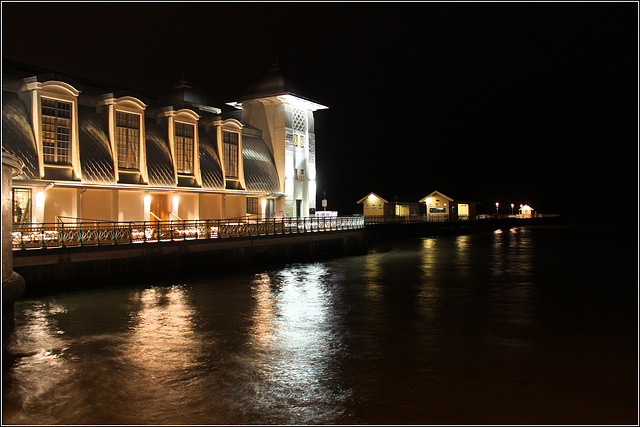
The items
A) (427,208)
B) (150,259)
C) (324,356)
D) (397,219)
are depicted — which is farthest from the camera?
(427,208)

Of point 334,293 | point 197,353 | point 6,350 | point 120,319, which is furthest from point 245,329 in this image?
point 334,293

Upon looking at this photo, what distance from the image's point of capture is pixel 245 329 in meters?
15.1

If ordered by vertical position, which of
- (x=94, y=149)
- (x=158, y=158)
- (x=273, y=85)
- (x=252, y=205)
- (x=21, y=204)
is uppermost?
(x=273, y=85)

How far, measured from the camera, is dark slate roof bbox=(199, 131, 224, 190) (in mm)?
34781

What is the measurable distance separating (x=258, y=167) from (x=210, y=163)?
553cm

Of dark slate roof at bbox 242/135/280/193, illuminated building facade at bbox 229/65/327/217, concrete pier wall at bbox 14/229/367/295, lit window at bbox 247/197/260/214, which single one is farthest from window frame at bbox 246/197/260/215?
concrete pier wall at bbox 14/229/367/295

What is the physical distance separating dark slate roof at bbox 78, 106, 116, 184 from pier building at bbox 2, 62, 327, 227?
6 centimetres

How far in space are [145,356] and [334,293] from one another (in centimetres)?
1128

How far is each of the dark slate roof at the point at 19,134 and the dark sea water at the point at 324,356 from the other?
7.96 m

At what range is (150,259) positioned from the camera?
83.8ft

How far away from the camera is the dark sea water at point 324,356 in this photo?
8.80 m

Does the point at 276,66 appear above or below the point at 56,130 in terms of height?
above

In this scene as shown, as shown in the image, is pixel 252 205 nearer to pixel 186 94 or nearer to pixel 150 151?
pixel 150 151

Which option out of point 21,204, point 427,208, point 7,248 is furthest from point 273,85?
point 427,208
